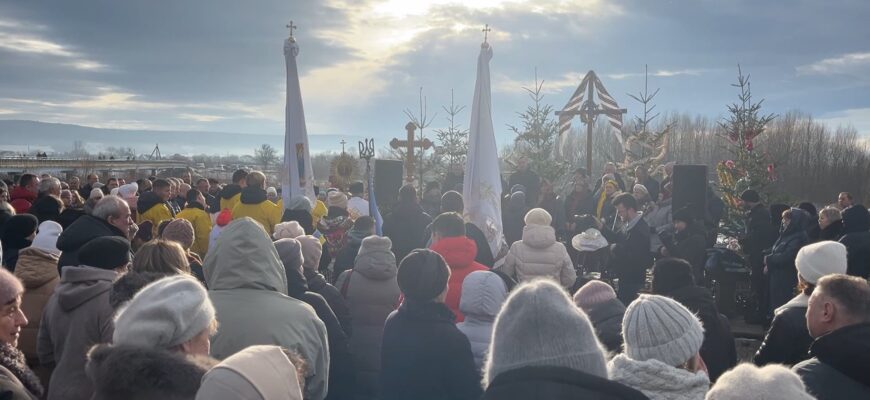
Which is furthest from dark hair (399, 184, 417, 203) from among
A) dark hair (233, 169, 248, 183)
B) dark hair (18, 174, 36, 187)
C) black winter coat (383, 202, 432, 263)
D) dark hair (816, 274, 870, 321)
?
dark hair (18, 174, 36, 187)

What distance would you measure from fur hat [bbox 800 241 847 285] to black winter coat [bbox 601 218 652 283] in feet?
12.7

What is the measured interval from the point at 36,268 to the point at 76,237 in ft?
1.26

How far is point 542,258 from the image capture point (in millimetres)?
7125

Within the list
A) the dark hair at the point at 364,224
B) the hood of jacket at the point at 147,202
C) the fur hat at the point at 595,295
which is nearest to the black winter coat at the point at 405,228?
the dark hair at the point at 364,224

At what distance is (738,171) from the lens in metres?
11.7

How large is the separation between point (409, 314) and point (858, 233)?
21.6 feet

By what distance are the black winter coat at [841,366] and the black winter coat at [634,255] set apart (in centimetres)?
523

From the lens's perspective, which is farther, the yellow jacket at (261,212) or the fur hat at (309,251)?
the yellow jacket at (261,212)

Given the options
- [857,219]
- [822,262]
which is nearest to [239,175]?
[822,262]

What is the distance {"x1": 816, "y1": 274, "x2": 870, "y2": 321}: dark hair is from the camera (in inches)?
144

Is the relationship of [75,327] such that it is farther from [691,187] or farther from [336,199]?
[691,187]

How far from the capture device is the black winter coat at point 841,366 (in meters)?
3.41

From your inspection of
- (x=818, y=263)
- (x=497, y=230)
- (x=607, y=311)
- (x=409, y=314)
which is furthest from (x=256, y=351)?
(x=497, y=230)

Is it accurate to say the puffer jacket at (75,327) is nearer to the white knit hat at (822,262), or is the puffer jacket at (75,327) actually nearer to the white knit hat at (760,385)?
the white knit hat at (760,385)
